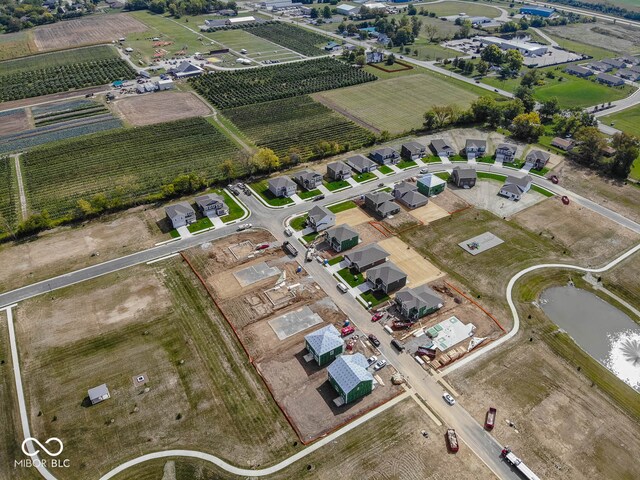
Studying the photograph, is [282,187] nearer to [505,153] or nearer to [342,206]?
[342,206]

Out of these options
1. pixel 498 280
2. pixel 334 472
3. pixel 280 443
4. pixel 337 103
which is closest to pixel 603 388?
pixel 498 280

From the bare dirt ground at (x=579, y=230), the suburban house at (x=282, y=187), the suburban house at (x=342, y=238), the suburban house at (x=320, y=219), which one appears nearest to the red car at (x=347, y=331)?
the suburban house at (x=342, y=238)

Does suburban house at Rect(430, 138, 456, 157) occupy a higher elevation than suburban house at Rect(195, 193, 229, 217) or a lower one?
higher

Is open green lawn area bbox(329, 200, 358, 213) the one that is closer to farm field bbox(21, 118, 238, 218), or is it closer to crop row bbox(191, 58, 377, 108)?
farm field bbox(21, 118, 238, 218)

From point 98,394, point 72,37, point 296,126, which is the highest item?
point 72,37

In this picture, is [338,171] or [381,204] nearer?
[381,204]

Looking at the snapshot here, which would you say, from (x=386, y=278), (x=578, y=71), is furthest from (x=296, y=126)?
(x=578, y=71)

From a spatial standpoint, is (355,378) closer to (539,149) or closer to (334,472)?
(334,472)

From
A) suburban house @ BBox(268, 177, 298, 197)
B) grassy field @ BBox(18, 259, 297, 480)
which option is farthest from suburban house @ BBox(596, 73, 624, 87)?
grassy field @ BBox(18, 259, 297, 480)
